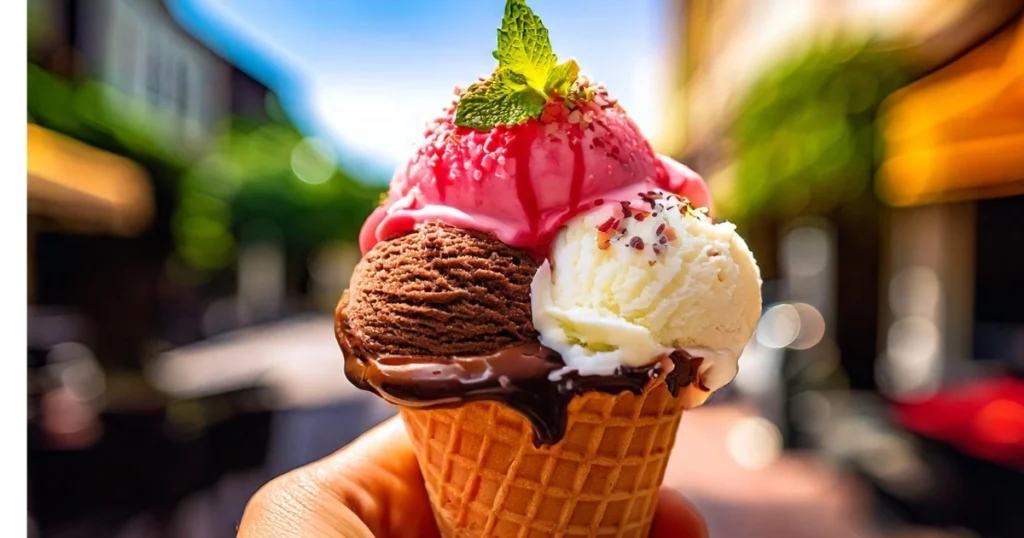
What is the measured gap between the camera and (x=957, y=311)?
669 cm

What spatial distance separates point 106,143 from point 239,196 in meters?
5.02

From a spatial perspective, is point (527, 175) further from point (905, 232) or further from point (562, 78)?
point (905, 232)

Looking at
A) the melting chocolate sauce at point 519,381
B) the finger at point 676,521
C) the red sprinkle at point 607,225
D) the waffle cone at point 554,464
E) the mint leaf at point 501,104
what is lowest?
the finger at point 676,521

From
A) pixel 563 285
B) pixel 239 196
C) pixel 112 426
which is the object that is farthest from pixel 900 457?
pixel 239 196

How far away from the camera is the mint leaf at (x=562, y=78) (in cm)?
134

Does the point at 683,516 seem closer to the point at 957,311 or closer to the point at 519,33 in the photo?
the point at 519,33

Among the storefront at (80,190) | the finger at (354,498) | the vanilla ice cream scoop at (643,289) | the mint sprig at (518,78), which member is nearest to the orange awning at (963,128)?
the vanilla ice cream scoop at (643,289)

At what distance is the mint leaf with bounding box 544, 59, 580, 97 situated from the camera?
1343mm

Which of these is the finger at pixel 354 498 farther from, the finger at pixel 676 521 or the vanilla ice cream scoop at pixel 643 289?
the vanilla ice cream scoop at pixel 643 289

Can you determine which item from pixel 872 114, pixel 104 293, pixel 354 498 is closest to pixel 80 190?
pixel 104 293

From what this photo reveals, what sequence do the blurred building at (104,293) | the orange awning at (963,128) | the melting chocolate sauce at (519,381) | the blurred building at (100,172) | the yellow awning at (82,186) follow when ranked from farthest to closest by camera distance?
1. the blurred building at (100,172)
2. the yellow awning at (82,186)
3. the blurred building at (104,293)
4. the orange awning at (963,128)
5. the melting chocolate sauce at (519,381)

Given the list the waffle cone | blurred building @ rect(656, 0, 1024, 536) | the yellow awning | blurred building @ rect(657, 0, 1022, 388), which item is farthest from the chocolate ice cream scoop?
the yellow awning

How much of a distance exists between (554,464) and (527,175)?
24.1 inches

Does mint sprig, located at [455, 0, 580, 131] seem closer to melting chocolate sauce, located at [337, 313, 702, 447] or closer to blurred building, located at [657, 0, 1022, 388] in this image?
melting chocolate sauce, located at [337, 313, 702, 447]
